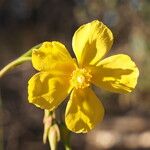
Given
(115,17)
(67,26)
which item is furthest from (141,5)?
(67,26)

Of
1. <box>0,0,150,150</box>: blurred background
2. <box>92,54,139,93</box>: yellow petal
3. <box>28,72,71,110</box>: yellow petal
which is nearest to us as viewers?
<box>28,72,71,110</box>: yellow petal

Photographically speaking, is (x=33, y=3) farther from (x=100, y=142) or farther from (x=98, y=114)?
(x=98, y=114)

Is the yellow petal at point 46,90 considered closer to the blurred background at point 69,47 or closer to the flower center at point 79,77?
the flower center at point 79,77

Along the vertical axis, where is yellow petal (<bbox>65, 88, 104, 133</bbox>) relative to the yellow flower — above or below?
below

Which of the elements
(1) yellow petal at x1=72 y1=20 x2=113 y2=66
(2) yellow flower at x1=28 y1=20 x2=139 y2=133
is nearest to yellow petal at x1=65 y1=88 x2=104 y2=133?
(2) yellow flower at x1=28 y1=20 x2=139 y2=133

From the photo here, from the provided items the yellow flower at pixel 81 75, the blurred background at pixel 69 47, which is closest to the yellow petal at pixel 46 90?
the yellow flower at pixel 81 75

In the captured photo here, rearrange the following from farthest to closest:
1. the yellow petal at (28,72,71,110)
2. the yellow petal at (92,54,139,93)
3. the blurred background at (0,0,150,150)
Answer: the blurred background at (0,0,150,150), the yellow petal at (92,54,139,93), the yellow petal at (28,72,71,110)

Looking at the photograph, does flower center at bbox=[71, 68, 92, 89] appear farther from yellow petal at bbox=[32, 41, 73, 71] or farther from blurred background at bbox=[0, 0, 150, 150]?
blurred background at bbox=[0, 0, 150, 150]
